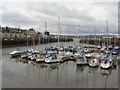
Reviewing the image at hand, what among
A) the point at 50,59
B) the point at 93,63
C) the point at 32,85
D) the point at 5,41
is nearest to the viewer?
the point at 32,85

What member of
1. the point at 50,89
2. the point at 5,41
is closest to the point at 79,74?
the point at 50,89

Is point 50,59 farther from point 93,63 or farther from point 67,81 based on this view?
point 67,81

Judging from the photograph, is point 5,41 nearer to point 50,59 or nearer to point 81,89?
point 50,59

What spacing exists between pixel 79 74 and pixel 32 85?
544 cm

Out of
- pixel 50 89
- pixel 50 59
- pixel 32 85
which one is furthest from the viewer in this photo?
pixel 50 59

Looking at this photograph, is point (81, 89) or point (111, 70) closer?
point (81, 89)

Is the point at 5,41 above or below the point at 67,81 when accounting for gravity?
above

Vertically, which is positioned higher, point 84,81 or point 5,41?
point 5,41

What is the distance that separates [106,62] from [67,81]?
6296 millimetres

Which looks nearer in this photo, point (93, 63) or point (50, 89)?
point (50, 89)

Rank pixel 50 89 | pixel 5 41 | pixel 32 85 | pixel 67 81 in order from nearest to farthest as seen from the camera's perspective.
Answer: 1. pixel 50 89
2. pixel 32 85
3. pixel 67 81
4. pixel 5 41

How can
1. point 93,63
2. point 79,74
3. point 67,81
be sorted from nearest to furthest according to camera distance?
point 67,81 → point 79,74 → point 93,63

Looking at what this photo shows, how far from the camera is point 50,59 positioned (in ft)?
66.3

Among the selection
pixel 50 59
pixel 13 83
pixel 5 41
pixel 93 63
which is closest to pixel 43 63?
pixel 50 59
